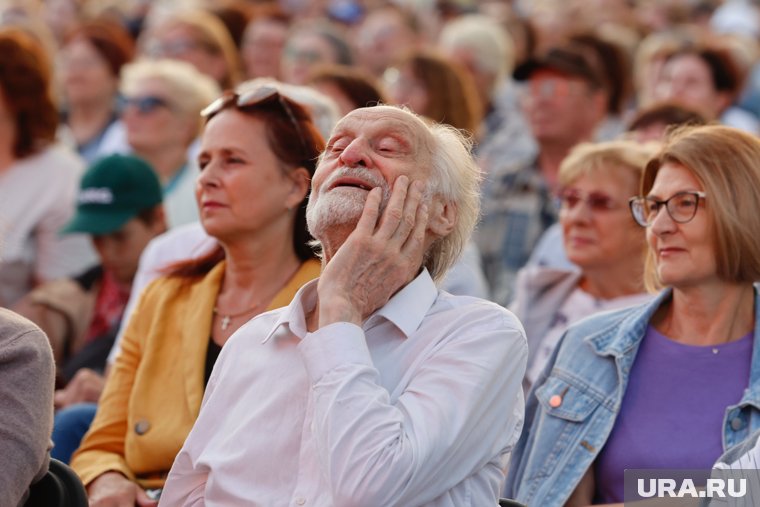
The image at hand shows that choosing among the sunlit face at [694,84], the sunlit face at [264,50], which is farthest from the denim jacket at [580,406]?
the sunlit face at [264,50]

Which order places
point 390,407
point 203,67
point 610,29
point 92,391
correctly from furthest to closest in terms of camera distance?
point 610,29 → point 203,67 → point 92,391 → point 390,407

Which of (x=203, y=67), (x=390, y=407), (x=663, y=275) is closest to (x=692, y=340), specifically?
(x=663, y=275)

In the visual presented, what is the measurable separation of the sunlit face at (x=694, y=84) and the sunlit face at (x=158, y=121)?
289 centimetres

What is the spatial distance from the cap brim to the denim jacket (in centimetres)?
238

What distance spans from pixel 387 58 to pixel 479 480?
833 centimetres

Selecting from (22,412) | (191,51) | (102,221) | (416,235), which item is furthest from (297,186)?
(191,51)

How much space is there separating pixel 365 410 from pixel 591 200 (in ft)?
8.55

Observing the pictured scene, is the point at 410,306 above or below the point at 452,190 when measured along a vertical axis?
below

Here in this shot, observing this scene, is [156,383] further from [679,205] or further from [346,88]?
[346,88]

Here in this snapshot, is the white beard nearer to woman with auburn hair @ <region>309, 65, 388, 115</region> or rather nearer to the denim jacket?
the denim jacket

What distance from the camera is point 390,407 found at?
2.97 meters

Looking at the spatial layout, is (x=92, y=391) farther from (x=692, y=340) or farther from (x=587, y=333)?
(x=692, y=340)

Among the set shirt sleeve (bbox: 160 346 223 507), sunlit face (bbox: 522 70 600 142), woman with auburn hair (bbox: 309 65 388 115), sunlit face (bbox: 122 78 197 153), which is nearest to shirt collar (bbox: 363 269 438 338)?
shirt sleeve (bbox: 160 346 223 507)

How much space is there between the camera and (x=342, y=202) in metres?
3.28
